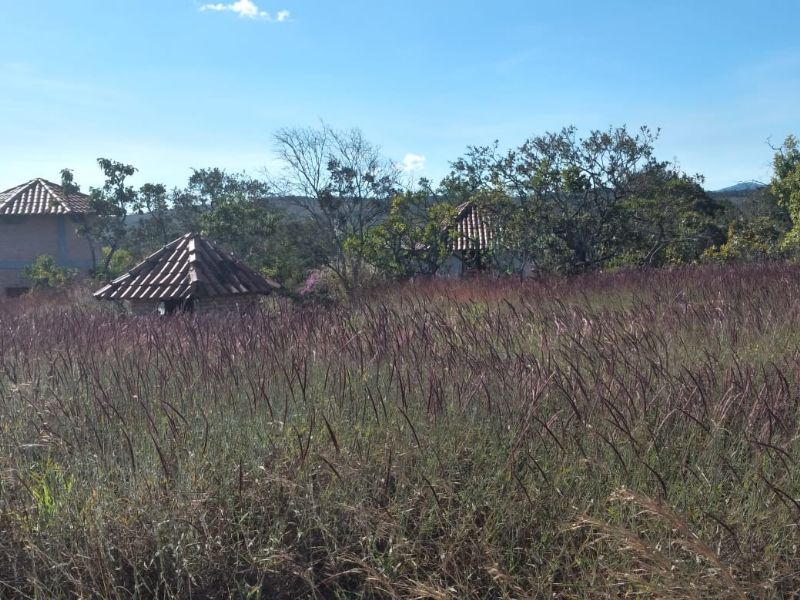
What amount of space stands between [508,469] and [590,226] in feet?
52.7

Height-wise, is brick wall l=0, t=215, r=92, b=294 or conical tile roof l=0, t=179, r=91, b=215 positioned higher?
conical tile roof l=0, t=179, r=91, b=215

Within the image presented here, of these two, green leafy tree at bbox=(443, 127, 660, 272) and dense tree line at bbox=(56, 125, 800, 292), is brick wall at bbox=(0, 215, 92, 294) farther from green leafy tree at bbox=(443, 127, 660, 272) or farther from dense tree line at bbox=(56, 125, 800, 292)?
green leafy tree at bbox=(443, 127, 660, 272)

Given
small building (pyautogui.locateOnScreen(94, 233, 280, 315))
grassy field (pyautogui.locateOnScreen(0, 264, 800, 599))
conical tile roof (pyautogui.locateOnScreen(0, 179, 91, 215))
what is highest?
conical tile roof (pyautogui.locateOnScreen(0, 179, 91, 215))

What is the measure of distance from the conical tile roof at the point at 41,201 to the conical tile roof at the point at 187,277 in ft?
74.8

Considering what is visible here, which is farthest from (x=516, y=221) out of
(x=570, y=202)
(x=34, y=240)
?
(x=34, y=240)

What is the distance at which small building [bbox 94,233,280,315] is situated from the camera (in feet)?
40.1

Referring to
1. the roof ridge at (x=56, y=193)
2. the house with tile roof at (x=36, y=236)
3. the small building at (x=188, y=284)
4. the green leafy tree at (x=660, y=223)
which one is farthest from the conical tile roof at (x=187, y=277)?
the house with tile roof at (x=36, y=236)

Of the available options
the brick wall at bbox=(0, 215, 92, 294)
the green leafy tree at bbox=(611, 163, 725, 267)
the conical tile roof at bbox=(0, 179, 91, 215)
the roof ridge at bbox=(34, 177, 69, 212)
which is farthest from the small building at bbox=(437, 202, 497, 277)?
the brick wall at bbox=(0, 215, 92, 294)

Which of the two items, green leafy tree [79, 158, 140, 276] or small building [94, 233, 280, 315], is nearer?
small building [94, 233, 280, 315]

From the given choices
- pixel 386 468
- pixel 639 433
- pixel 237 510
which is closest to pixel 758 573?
pixel 639 433

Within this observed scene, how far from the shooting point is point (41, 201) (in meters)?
38.0

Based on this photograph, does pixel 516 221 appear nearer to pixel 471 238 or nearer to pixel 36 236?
pixel 471 238

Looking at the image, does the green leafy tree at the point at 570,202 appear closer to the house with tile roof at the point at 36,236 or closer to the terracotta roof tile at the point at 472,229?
the terracotta roof tile at the point at 472,229

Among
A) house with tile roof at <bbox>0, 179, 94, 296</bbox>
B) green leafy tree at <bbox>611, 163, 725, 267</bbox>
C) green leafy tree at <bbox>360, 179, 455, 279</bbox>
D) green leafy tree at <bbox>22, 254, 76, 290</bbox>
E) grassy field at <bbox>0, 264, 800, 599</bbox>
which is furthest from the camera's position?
house with tile roof at <bbox>0, 179, 94, 296</bbox>
